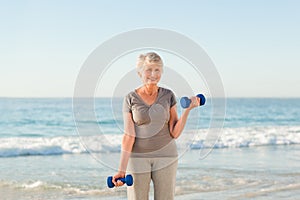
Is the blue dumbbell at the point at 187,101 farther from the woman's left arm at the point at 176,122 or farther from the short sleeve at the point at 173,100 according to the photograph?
the short sleeve at the point at 173,100

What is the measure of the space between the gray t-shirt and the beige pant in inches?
1.9

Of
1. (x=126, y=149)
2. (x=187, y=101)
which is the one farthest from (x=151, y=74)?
(x=126, y=149)

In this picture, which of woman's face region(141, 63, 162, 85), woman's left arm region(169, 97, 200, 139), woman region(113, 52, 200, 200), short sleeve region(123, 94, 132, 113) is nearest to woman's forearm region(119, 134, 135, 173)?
woman region(113, 52, 200, 200)

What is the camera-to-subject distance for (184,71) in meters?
3.26

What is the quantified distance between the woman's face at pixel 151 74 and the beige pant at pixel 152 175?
1.68ft

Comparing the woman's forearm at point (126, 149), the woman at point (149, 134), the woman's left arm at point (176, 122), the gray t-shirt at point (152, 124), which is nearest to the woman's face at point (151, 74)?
the woman at point (149, 134)

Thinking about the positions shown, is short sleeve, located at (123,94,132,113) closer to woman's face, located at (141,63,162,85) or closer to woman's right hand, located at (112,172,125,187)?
woman's face, located at (141,63,162,85)

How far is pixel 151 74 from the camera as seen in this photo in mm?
3211

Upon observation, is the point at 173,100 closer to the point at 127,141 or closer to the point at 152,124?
the point at 152,124

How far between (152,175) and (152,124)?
0.36 meters

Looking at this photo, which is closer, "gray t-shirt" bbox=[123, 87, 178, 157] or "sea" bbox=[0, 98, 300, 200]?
"gray t-shirt" bbox=[123, 87, 178, 157]

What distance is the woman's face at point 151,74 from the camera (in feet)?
10.4

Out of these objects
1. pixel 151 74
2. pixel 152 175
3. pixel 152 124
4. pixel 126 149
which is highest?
pixel 151 74

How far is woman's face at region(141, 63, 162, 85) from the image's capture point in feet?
10.4
